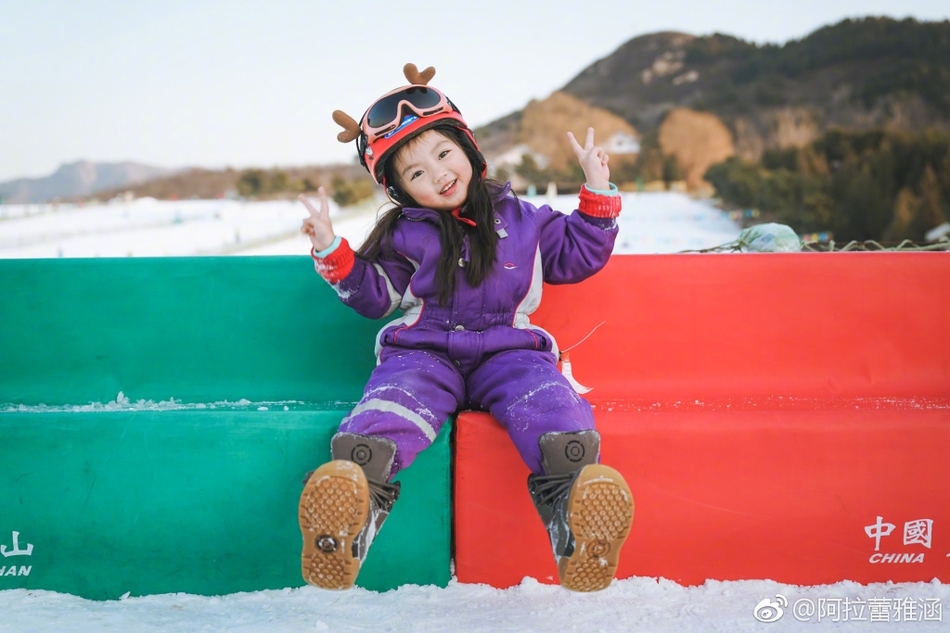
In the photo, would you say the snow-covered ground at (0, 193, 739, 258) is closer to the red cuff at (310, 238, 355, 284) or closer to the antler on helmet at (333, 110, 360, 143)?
the antler on helmet at (333, 110, 360, 143)

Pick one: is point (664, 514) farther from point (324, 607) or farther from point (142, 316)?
point (142, 316)

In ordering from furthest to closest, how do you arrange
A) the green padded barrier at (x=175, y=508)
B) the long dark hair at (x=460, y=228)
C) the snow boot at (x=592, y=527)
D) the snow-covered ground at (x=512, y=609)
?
the long dark hair at (x=460, y=228), the green padded barrier at (x=175, y=508), the snow-covered ground at (x=512, y=609), the snow boot at (x=592, y=527)

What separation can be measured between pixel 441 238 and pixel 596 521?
2.85 feet

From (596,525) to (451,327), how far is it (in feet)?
2.31

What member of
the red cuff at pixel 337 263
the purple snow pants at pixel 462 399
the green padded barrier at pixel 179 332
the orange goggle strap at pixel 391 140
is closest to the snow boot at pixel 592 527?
the purple snow pants at pixel 462 399

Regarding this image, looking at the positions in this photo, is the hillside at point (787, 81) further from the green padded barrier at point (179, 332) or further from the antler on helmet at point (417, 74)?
the green padded barrier at point (179, 332)

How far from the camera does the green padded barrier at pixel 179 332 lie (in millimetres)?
2121

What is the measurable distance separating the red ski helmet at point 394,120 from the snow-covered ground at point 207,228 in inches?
130

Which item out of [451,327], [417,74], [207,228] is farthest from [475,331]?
[207,228]

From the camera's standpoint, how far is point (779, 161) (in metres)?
18.9

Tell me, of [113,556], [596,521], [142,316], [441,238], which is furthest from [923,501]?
[142,316]

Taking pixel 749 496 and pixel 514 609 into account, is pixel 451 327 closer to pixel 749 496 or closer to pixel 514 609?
pixel 514 609

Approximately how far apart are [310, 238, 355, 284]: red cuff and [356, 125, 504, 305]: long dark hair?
130mm

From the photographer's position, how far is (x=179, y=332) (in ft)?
7.04
